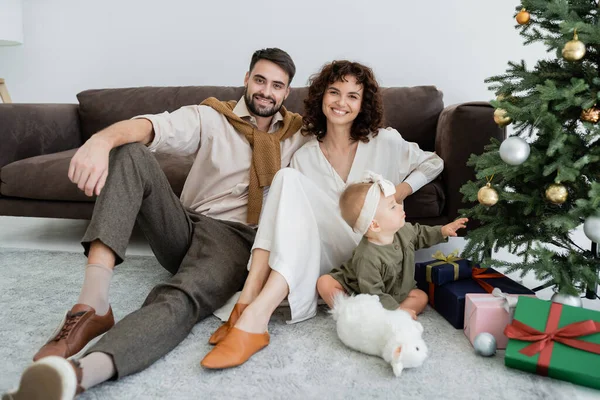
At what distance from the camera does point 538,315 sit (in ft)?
4.59

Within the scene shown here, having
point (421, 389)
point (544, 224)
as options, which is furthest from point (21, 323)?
point (544, 224)

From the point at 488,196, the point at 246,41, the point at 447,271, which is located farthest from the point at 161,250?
the point at 246,41

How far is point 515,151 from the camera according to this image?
150 centimetres

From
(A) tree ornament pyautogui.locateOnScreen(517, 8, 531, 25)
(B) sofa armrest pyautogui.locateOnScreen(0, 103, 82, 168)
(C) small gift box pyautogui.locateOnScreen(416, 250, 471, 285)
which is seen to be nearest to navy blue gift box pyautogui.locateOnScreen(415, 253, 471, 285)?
(C) small gift box pyautogui.locateOnScreen(416, 250, 471, 285)

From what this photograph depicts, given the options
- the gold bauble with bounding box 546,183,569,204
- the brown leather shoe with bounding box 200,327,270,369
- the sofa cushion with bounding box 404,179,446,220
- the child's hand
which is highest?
the gold bauble with bounding box 546,183,569,204

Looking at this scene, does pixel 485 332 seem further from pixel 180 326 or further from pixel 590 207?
pixel 180 326

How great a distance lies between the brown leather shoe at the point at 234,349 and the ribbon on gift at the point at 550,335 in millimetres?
698

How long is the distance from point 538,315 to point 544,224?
351 millimetres

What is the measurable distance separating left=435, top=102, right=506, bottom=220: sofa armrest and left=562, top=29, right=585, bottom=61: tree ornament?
2.39ft

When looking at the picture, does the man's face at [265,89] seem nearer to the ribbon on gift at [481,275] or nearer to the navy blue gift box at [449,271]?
the navy blue gift box at [449,271]

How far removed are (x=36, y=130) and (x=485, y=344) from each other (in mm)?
2559

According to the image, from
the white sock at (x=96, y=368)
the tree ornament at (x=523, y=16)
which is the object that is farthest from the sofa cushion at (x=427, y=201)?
the white sock at (x=96, y=368)

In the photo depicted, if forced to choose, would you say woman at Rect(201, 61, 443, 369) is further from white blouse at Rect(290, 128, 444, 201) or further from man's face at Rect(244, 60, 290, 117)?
man's face at Rect(244, 60, 290, 117)

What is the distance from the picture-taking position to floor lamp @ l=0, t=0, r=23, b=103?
3.44m
